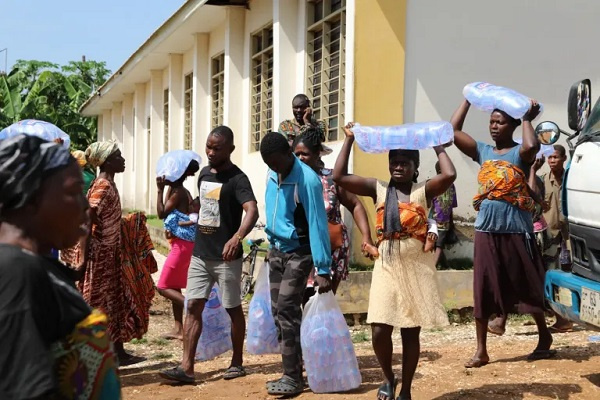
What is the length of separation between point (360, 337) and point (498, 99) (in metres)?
2.82

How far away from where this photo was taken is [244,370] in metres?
6.12

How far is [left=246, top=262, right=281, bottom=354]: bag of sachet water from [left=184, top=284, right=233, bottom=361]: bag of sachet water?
40cm

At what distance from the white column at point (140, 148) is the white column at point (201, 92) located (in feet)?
27.0

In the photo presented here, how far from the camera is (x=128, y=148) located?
1148 inches

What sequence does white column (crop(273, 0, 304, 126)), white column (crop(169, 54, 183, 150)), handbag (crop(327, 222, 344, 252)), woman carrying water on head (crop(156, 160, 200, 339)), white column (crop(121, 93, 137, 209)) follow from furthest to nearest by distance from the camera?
white column (crop(121, 93, 137, 209))
white column (crop(169, 54, 183, 150))
white column (crop(273, 0, 304, 126))
woman carrying water on head (crop(156, 160, 200, 339))
handbag (crop(327, 222, 344, 252))

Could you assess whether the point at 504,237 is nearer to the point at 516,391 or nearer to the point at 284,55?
the point at 516,391

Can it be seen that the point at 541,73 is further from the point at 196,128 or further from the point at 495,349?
the point at 196,128

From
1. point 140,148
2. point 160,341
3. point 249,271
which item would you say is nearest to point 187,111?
point 140,148

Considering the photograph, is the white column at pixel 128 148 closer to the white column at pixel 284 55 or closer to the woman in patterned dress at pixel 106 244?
the white column at pixel 284 55

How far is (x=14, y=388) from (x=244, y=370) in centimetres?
441

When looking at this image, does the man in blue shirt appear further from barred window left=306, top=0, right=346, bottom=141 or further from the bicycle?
barred window left=306, top=0, right=346, bottom=141

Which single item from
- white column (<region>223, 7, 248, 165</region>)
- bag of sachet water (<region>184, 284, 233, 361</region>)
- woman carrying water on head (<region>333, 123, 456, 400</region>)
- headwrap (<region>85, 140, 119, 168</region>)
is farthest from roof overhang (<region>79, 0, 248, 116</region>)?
woman carrying water on head (<region>333, 123, 456, 400</region>)

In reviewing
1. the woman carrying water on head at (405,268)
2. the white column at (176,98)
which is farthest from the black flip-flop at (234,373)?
the white column at (176,98)

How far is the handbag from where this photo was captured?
20.4 ft
